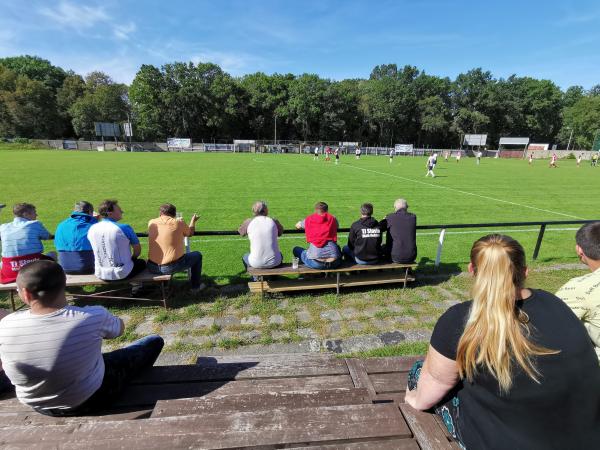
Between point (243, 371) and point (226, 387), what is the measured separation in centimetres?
Result: 29

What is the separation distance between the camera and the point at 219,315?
5137 mm

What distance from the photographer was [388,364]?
2.94 metres

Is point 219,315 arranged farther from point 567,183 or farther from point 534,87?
point 534,87

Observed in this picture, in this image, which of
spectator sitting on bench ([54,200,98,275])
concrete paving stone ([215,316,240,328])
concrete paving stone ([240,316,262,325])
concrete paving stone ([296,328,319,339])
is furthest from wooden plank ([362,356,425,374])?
spectator sitting on bench ([54,200,98,275])

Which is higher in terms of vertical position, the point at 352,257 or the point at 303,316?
the point at 352,257

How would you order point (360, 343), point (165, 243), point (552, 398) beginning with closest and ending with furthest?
point (552, 398) → point (360, 343) → point (165, 243)

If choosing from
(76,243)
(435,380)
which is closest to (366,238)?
(435,380)

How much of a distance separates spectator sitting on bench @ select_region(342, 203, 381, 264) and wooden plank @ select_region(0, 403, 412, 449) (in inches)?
160

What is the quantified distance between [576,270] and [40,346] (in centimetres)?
918

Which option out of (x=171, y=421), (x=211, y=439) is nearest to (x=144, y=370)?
(x=171, y=421)

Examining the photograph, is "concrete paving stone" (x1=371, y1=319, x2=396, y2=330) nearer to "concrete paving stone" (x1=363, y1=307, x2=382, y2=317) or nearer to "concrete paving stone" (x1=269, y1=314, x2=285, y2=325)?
"concrete paving stone" (x1=363, y1=307, x2=382, y2=317)

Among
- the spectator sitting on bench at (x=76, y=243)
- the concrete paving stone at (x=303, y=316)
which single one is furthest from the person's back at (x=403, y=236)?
the spectator sitting on bench at (x=76, y=243)

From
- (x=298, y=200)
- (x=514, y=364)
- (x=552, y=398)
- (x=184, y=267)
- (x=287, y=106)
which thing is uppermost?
(x=287, y=106)

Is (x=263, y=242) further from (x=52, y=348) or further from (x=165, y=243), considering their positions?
(x=52, y=348)
